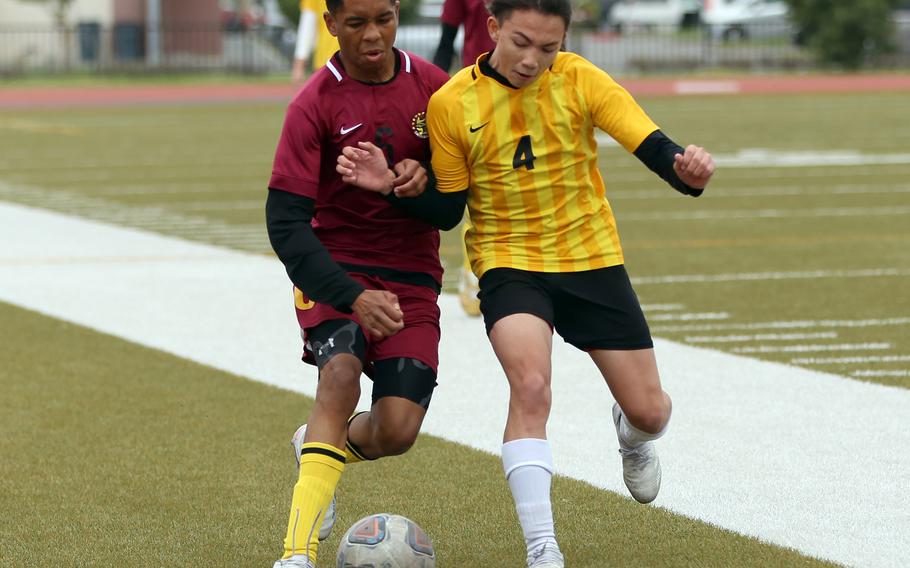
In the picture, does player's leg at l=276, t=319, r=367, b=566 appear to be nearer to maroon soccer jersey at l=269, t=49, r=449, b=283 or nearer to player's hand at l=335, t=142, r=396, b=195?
maroon soccer jersey at l=269, t=49, r=449, b=283

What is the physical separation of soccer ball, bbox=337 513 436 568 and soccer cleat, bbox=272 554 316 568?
18 cm

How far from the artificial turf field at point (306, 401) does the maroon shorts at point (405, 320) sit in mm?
640

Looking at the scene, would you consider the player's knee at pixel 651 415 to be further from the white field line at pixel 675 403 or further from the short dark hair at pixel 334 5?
the short dark hair at pixel 334 5

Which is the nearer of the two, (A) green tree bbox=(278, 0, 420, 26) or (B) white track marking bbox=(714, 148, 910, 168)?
(B) white track marking bbox=(714, 148, 910, 168)

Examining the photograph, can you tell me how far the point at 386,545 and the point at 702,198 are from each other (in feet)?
37.4

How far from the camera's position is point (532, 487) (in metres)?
4.74

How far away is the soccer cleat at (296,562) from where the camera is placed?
15.4 feet

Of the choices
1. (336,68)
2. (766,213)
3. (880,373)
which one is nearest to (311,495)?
(336,68)

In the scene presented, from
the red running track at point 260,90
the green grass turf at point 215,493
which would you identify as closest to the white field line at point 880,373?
the green grass turf at point 215,493

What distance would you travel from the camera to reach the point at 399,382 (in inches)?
196

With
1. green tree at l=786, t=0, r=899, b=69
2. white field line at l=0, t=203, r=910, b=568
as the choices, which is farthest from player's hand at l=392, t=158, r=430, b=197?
green tree at l=786, t=0, r=899, b=69

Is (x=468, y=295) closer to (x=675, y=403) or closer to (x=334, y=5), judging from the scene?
(x=675, y=403)

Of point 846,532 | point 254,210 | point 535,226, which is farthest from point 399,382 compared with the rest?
point 254,210

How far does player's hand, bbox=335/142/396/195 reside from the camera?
4.82 m
